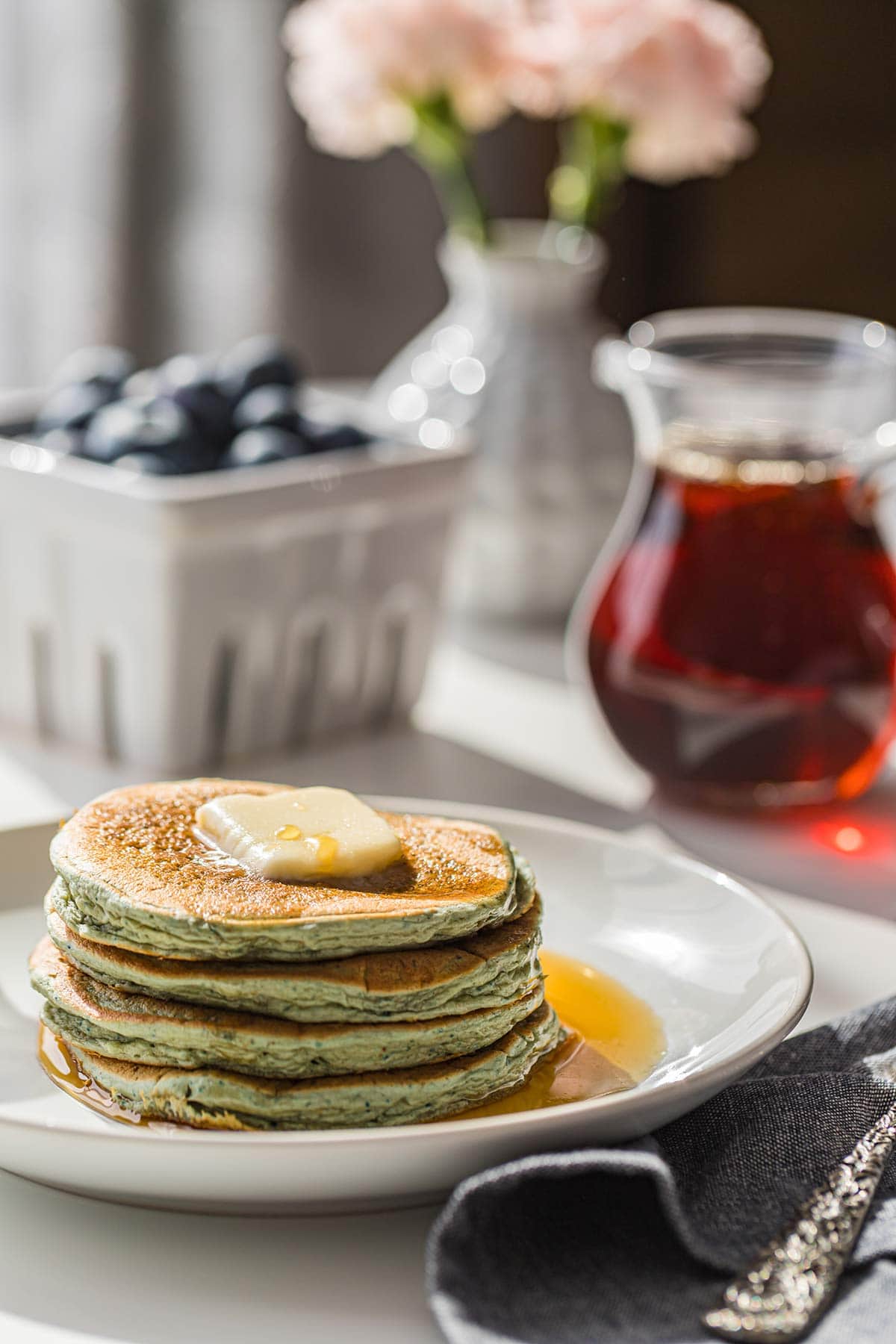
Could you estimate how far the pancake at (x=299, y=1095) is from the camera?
0.58 meters

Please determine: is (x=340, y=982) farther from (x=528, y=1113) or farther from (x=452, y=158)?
(x=452, y=158)

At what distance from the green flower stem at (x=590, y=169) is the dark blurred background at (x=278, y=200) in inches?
52.4

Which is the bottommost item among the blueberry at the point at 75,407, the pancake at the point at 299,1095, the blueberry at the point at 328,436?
the pancake at the point at 299,1095

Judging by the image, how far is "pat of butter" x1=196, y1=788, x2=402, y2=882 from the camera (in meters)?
0.63

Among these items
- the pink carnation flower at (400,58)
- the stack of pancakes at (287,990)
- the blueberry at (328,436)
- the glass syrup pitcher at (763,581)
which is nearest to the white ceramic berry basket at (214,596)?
the blueberry at (328,436)

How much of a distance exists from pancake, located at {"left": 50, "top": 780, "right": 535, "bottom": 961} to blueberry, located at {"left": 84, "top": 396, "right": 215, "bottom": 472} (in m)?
0.48

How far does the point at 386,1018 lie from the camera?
0.59 meters

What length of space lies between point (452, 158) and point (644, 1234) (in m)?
1.06

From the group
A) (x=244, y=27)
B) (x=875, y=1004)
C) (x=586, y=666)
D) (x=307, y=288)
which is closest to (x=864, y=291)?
(x=307, y=288)

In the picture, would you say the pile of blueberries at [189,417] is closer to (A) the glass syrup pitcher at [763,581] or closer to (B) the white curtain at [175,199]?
(A) the glass syrup pitcher at [763,581]

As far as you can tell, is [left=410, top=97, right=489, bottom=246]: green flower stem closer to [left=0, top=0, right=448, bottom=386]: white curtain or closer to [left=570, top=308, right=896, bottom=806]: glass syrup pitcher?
[left=570, top=308, right=896, bottom=806]: glass syrup pitcher

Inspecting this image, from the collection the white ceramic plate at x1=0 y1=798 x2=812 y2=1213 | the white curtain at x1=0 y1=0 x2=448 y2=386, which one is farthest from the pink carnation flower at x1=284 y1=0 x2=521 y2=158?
the white curtain at x1=0 y1=0 x2=448 y2=386

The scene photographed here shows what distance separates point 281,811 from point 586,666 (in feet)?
1.51

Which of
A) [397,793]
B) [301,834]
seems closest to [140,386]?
[397,793]
